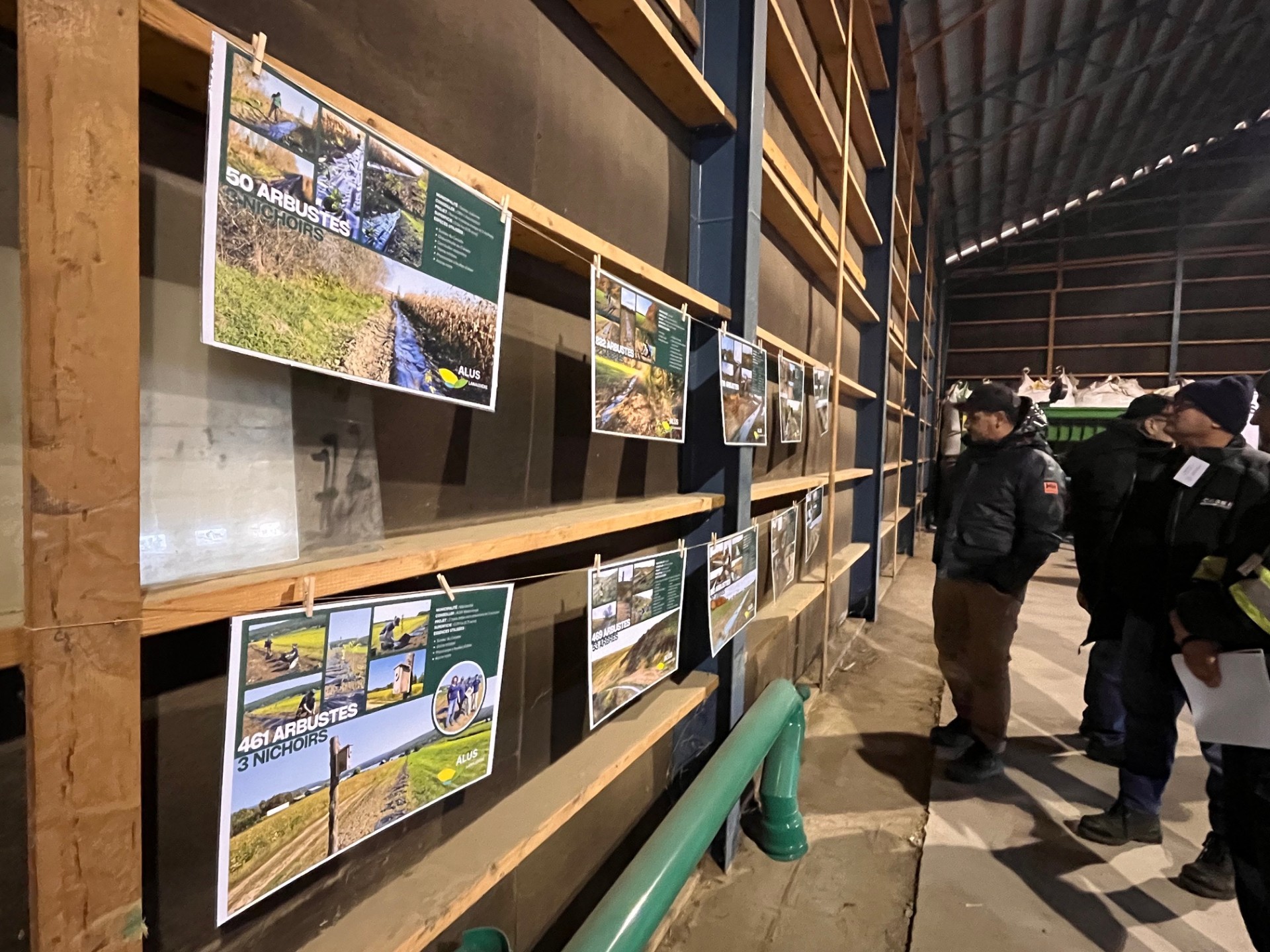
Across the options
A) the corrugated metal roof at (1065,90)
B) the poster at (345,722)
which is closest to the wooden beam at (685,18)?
the poster at (345,722)

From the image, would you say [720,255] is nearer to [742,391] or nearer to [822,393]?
[742,391]

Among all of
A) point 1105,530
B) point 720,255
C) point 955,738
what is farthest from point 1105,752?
point 720,255

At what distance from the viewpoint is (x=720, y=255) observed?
2.01 metres

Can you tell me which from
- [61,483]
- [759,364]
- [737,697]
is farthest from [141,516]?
[737,697]

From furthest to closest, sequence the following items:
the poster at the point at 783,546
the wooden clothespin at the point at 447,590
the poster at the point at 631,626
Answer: the poster at the point at 783,546
the poster at the point at 631,626
the wooden clothespin at the point at 447,590

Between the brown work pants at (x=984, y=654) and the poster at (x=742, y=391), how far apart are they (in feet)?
4.44

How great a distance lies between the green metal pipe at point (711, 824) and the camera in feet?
4.15

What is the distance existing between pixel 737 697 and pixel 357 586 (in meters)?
1.62

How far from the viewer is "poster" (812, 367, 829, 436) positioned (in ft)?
9.98

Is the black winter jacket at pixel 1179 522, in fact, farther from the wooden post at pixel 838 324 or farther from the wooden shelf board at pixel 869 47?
the wooden shelf board at pixel 869 47

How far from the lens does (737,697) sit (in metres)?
2.18

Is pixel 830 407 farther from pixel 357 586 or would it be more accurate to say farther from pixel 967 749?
pixel 357 586

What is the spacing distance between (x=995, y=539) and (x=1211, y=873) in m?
1.21

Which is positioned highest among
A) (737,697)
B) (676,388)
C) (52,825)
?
(676,388)
